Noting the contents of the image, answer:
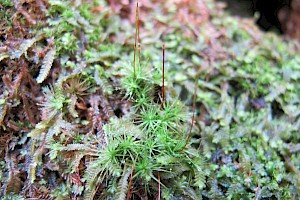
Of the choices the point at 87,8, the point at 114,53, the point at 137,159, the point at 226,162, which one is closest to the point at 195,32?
the point at 114,53

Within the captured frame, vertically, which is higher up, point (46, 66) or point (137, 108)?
point (46, 66)

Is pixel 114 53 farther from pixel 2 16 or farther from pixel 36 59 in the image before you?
pixel 2 16

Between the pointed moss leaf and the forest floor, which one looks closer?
the forest floor

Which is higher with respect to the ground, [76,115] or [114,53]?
[114,53]

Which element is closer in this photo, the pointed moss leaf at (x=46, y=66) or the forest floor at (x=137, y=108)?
the forest floor at (x=137, y=108)

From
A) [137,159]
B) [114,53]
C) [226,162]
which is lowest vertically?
[226,162]
